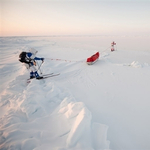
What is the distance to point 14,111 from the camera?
131 inches

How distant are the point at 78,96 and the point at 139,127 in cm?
238

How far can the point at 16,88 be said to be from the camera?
505cm

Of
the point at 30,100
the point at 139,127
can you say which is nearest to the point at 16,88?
the point at 30,100

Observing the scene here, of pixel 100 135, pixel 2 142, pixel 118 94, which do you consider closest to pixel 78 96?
pixel 118 94

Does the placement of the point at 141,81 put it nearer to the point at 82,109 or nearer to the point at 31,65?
the point at 82,109

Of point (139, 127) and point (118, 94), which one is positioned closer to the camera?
point (139, 127)

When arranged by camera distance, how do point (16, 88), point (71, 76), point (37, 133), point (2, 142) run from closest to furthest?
point (2, 142)
point (37, 133)
point (16, 88)
point (71, 76)

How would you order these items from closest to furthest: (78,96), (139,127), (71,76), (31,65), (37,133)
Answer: (37,133), (139,127), (78,96), (31,65), (71,76)

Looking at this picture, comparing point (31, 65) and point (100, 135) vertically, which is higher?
point (31, 65)

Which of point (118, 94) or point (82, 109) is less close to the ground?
point (82, 109)

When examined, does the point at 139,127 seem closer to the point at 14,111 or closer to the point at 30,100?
the point at 30,100

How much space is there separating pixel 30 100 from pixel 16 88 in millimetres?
1920

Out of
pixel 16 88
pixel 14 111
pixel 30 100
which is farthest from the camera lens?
pixel 16 88

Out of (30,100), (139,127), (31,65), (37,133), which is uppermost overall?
(31,65)
